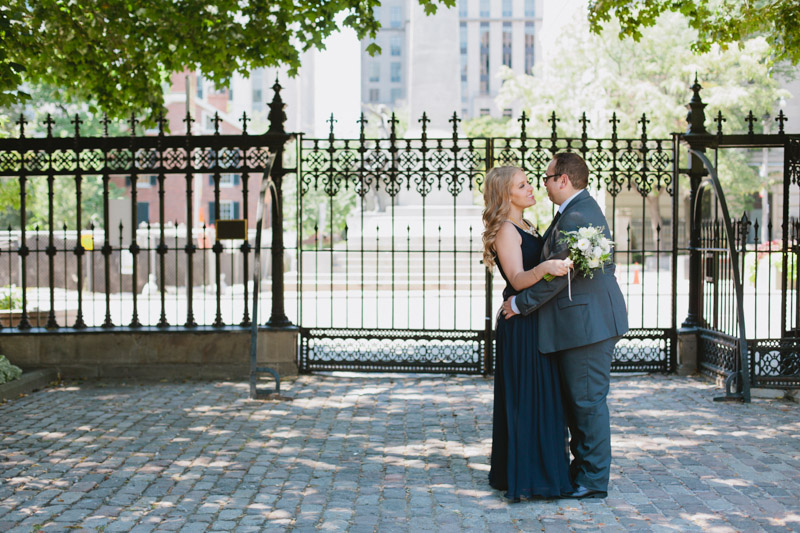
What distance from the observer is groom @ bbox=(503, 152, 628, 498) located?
5.60 metres

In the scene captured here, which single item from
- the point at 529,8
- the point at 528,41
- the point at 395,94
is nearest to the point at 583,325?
the point at 528,41

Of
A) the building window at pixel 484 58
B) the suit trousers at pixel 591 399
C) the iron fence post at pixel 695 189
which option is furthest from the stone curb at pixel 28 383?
the building window at pixel 484 58

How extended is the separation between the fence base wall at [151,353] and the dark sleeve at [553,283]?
18.9 ft

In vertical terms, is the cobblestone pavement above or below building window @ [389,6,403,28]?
below

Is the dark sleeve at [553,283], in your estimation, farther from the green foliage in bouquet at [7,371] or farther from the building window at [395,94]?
the building window at [395,94]

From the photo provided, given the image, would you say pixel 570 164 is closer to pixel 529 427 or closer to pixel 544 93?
pixel 529 427

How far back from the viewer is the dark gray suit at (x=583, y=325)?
559 centimetres

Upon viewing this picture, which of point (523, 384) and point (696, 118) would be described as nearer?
point (523, 384)

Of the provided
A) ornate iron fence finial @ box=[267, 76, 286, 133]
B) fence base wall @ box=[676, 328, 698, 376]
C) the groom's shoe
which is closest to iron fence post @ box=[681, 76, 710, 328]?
fence base wall @ box=[676, 328, 698, 376]

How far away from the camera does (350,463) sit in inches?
271

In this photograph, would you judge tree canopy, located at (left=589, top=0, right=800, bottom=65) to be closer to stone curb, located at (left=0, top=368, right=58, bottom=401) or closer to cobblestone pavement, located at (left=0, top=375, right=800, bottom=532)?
cobblestone pavement, located at (left=0, top=375, right=800, bottom=532)

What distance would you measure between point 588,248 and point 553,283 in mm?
337

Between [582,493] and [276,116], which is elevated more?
[276,116]

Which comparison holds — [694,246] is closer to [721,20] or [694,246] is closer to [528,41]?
[721,20]
